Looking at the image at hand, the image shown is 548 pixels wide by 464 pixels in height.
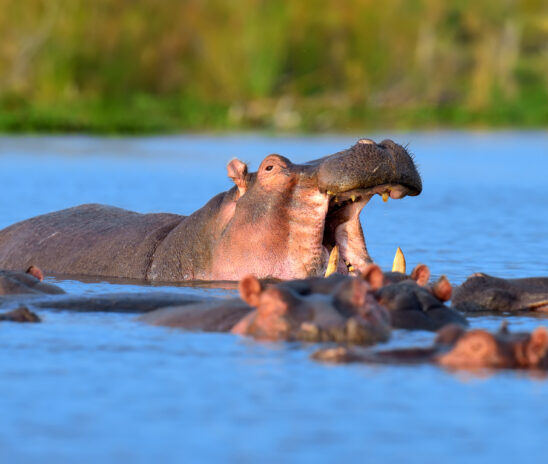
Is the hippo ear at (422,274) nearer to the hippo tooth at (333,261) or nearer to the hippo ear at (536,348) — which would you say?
the hippo tooth at (333,261)

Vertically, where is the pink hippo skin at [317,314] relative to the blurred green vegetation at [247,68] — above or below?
below

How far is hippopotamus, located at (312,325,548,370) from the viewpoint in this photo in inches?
198

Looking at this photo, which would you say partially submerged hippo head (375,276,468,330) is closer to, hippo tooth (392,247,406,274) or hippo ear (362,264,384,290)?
hippo ear (362,264,384,290)

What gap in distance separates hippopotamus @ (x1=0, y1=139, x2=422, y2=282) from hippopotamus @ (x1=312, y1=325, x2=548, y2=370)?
2062mm

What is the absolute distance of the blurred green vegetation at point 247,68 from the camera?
32250mm

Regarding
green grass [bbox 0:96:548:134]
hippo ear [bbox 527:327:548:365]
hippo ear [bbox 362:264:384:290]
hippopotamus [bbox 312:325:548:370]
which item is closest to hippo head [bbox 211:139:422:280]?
hippo ear [bbox 362:264:384:290]

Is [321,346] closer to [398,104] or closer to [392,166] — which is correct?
[392,166]

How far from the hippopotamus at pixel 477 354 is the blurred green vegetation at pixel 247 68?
2461 cm

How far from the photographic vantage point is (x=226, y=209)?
805 centimetres

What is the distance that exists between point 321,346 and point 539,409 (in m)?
1.16

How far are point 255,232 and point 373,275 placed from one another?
196 cm

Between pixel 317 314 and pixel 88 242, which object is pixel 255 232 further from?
pixel 317 314

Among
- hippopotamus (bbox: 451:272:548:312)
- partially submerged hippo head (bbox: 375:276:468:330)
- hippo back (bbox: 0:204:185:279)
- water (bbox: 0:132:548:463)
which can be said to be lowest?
water (bbox: 0:132:548:463)

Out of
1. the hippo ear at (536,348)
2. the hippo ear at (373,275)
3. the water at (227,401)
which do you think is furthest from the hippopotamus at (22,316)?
the hippo ear at (536,348)
